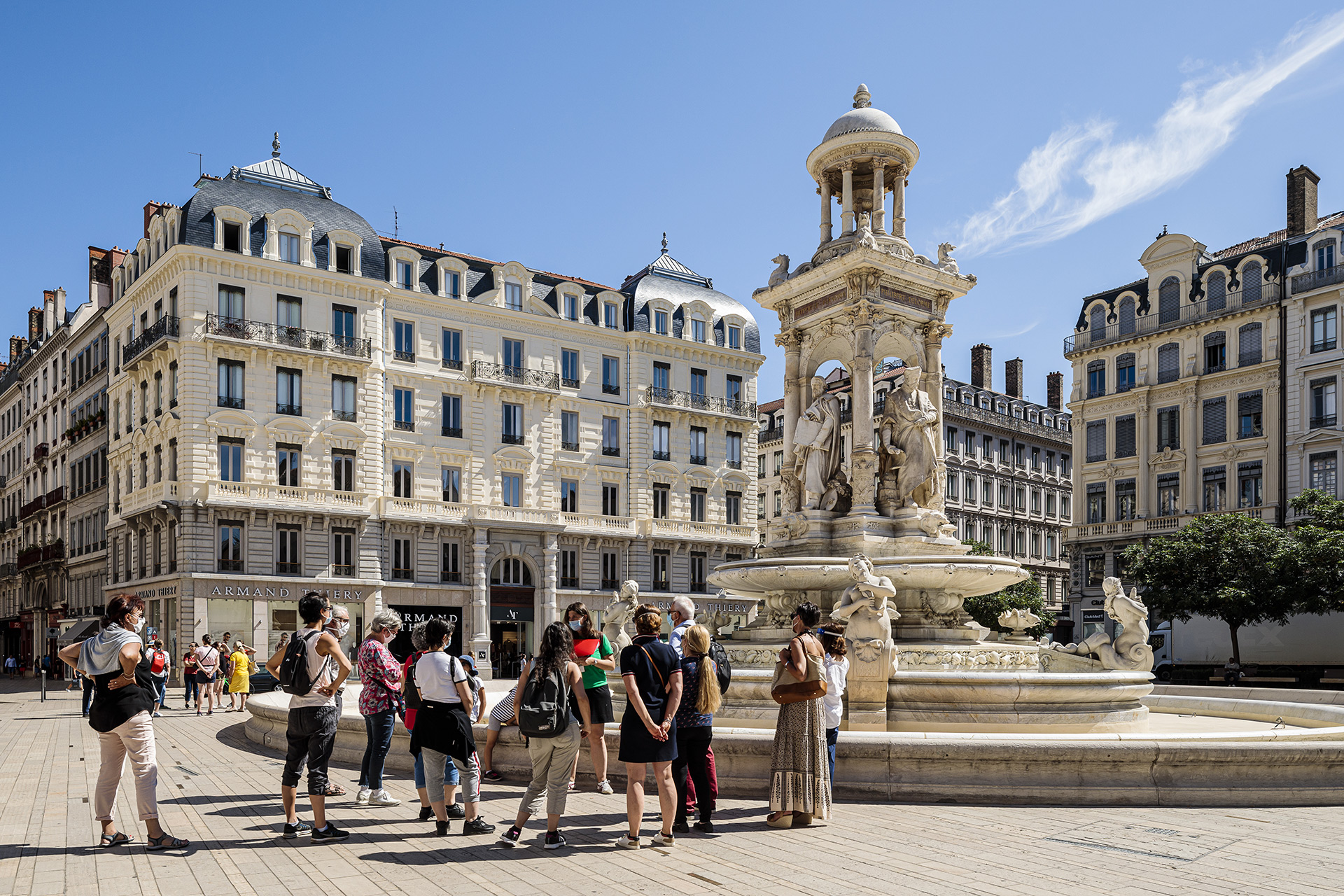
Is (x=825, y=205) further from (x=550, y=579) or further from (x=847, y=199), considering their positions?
(x=550, y=579)

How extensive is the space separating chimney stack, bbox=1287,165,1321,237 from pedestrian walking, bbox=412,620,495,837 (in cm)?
5180

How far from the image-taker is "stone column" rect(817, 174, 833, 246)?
1781 cm

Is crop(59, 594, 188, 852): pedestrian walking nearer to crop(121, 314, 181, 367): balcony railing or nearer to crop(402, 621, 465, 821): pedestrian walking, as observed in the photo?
crop(402, 621, 465, 821): pedestrian walking

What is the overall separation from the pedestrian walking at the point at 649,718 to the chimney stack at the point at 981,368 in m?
67.7

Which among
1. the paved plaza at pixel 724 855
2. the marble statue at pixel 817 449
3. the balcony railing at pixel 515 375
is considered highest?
the balcony railing at pixel 515 375

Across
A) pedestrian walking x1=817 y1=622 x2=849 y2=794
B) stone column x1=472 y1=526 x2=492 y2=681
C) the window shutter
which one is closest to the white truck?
the window shutter

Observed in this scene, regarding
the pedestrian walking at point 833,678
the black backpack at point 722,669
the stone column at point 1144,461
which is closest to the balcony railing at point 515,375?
the stone column at point 1144,461

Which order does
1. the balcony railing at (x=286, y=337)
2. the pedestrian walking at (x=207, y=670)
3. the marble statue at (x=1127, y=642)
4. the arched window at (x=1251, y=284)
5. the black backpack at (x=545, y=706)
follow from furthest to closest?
the arched window at (x=1251, y=284), the balcony railing at (x=286, y=337), the pedestrian walking at (x=207, y=670), the marble statue at (x=1127, y=642), the black backpack at (x=545, y=706)

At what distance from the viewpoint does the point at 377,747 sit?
1040cm

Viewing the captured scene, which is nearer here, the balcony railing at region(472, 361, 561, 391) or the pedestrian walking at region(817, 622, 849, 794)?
the pedestrian walking at region(817, 622, 849, 794)

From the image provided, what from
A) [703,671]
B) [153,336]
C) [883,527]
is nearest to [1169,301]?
[883,527]

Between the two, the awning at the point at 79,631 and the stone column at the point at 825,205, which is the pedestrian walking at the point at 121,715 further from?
the awning at the point at 79,631

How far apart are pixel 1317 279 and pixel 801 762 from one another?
46927mm

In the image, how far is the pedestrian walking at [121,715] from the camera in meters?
8.17
